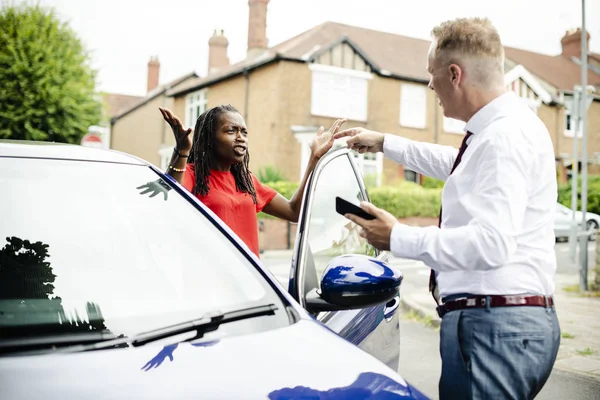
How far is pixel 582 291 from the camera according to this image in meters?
9.64

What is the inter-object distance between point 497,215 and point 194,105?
29947 millimetres

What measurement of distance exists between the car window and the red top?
1.71 ft

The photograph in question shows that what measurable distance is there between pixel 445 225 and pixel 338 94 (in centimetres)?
2308

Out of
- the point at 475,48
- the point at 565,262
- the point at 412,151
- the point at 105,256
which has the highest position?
the point at 475,48

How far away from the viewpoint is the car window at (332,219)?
2.32 meters

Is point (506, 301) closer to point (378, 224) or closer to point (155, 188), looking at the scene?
point (378, 224)

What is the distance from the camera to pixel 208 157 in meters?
3.49

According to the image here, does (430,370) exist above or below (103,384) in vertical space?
below

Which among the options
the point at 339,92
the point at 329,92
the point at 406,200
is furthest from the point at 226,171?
the point at 339,92

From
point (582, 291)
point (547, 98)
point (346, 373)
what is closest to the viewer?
point (346, 373)

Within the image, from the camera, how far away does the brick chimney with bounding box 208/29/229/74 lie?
3378cm

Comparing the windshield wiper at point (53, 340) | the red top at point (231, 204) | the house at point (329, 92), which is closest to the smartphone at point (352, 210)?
the windshield wiper at point (53, 340)

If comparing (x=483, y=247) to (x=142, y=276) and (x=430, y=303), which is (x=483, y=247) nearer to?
(x=142, y=276)

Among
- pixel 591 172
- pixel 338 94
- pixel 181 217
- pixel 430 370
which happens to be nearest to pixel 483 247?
pixel 181 217
